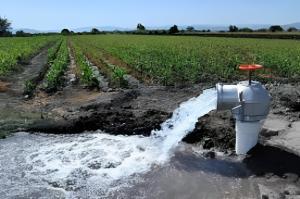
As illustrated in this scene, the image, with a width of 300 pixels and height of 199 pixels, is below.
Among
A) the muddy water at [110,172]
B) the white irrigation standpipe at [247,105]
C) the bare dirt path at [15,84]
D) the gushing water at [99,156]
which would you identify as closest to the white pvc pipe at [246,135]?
the white irrigation standpipe at [247,105]

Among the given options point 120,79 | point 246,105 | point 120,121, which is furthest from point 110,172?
point 120,79

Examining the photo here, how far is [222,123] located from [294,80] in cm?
664

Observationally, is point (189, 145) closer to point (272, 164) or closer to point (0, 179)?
point (272, 164)

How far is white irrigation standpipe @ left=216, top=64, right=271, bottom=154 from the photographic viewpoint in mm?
7492

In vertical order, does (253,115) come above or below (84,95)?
above

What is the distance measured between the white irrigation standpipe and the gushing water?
149cm

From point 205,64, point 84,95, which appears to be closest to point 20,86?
point 84,95

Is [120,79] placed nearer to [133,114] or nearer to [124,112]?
[124,112]

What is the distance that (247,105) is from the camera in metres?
7.52

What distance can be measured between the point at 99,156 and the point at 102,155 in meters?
0.09

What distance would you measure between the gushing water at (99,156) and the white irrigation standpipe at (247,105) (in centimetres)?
149

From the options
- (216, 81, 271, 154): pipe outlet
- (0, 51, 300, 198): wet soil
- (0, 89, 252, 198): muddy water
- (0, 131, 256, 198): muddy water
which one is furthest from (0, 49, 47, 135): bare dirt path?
(216, 81, 271, 154): pipe outlet

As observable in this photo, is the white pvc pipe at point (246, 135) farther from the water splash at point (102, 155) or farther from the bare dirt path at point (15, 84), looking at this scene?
the bare dirt path at point (15, 84)

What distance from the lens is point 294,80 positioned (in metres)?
15.6
